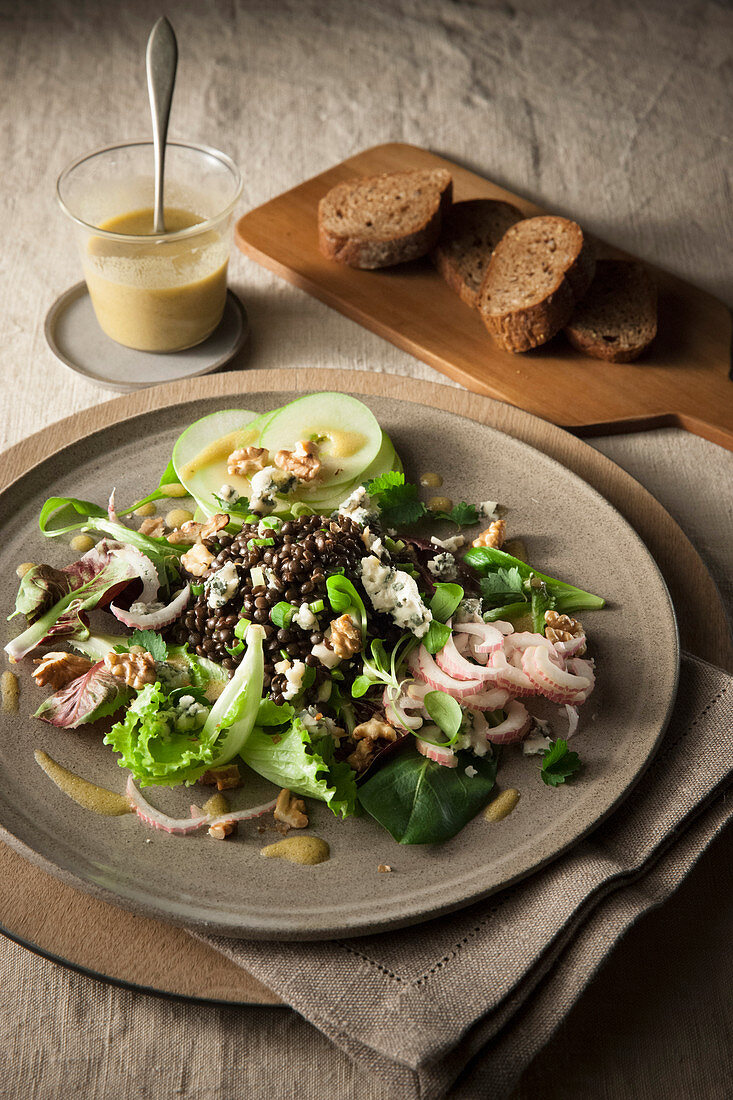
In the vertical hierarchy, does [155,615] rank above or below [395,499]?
below

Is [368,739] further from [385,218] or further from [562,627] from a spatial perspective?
[385,218]

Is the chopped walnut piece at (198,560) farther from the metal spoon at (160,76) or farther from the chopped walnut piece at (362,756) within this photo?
the metal spoon at (160,76)

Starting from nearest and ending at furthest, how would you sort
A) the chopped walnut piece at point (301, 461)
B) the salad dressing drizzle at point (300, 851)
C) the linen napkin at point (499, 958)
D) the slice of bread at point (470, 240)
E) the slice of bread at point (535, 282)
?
the linen napkin at point (499, 958)
the salad dressing drizzle at point (300, 851)
the chopped walnut piece at point (301, 461)
the slice of bread at point (535, 282)
the slice of bread at point (470, 240)

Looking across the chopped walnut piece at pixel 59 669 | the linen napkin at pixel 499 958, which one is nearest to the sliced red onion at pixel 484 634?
the linen napkin at pixel 499 958

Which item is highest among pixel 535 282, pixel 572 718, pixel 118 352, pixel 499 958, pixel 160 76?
pixel 160 76

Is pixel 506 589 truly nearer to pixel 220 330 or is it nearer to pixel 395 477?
pixel 395 477

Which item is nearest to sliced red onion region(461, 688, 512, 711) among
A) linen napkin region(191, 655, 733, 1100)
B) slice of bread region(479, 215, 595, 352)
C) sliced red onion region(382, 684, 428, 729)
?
sliced red onion region(382, 684, 428, 729)

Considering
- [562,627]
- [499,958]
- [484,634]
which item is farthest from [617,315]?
[499,958]
